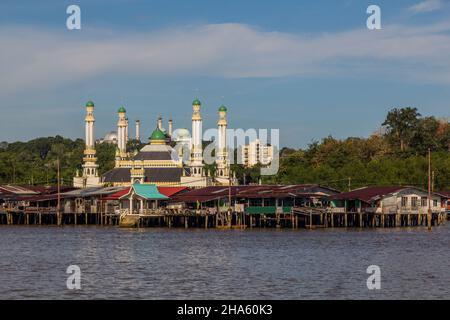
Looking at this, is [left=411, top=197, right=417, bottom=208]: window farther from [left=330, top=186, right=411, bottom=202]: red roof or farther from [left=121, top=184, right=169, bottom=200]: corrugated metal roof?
[left=121, top=184, right=169, bottom=200]: corrugated metal roof

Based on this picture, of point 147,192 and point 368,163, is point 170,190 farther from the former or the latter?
point 368,163

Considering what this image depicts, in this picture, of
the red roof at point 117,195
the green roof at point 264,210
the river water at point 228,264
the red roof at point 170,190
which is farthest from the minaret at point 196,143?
the river water at point 228,264

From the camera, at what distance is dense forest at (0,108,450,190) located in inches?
5423

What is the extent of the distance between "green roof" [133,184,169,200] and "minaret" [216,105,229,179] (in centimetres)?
2984

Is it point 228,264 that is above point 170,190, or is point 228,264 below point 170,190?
below

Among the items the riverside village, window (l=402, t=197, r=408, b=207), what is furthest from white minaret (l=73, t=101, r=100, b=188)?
window (l=402, t=197, r=408, b=207)

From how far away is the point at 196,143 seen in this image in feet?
492

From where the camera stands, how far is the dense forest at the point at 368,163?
452ft

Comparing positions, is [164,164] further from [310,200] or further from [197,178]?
[310,200]

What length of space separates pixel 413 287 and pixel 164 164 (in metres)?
93.1

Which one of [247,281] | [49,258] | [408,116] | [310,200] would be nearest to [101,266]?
[49,258]

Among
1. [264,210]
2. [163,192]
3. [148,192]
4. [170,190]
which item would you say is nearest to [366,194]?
[264,210]

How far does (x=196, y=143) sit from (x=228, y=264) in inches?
3210

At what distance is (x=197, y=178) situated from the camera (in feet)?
468
